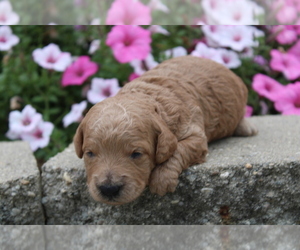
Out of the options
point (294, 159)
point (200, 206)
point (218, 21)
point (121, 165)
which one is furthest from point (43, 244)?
point (218, 21)

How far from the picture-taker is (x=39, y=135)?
5.28 m

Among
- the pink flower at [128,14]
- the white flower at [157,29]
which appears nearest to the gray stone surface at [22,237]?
the pink flower at [128,14]

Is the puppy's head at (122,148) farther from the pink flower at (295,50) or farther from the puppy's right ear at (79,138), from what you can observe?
the pink flower at (295,50)

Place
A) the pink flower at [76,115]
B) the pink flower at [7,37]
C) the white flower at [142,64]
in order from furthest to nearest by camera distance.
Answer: the pink flower at [7,37]
the white flower at [142,64]
the pink flower at [76,115]

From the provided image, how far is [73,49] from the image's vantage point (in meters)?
6.36

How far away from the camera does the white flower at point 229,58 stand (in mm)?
5547

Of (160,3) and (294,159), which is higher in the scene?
(160,3)

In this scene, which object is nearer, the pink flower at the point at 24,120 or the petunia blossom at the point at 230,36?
the pink flower at the point at 24,120

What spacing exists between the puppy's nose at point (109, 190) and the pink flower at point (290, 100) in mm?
2808

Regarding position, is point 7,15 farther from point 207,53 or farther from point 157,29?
point 207,53

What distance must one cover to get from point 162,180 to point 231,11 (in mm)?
2878

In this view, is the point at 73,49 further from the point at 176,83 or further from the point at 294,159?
the point at 294,159

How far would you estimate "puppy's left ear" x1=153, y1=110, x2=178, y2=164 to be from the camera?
10.6ft

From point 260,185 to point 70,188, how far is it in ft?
4.46
